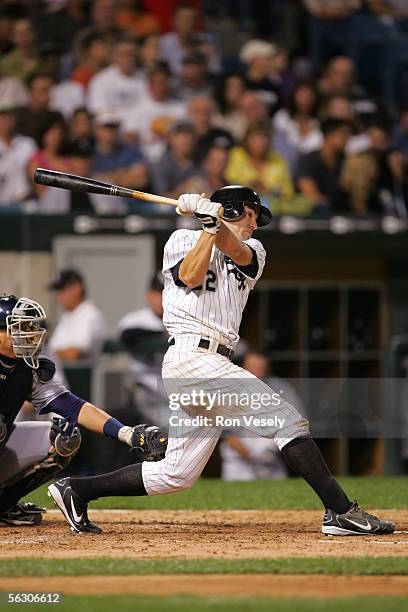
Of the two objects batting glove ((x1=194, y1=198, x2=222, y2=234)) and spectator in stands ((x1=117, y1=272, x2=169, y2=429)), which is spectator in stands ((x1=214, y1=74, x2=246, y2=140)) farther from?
batting glove ((x1=194, y1=198, x2=222, y2=234))

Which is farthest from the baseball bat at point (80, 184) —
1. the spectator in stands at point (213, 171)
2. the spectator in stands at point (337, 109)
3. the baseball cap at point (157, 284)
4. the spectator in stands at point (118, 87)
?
the spectator in stands at point (337, 109)

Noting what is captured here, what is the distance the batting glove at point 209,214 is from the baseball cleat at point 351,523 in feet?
4.42

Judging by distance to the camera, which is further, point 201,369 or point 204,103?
point 204,103

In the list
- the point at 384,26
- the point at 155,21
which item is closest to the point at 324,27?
the point at 384,26

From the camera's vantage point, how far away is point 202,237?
5.21m

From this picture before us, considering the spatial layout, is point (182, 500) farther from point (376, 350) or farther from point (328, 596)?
point (376, 350)

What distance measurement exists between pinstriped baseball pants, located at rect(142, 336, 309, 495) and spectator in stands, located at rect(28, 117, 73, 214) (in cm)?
519

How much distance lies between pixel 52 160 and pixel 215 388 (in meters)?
5.84

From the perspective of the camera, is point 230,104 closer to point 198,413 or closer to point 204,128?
point 204,128

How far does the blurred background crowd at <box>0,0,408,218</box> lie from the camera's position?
36.5 feet

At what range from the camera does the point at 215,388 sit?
544cm

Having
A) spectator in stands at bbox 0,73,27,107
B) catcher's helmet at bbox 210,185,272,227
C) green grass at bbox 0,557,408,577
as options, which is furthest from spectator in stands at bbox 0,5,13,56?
green grass at bbox 0,557,408,577

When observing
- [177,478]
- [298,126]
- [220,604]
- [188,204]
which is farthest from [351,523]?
[298,126]

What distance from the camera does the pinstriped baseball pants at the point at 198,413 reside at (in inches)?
214
